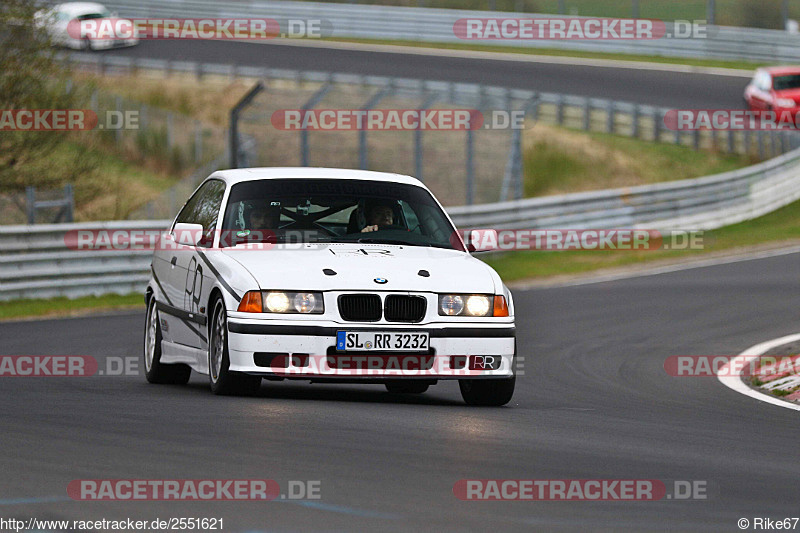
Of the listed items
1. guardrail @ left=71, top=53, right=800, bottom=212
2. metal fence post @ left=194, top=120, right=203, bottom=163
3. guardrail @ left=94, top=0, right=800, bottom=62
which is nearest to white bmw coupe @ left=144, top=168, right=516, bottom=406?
guardrail @ left=71, top=53, right=800, bottom=212

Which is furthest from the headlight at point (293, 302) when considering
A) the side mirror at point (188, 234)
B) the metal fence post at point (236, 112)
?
the metal fence post at point (236, 112)

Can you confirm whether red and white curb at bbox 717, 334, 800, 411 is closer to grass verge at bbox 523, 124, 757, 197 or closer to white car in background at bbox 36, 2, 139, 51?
grass verge at bbox 523, 124, 757, 197

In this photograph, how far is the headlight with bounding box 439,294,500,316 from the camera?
9375 millimetres

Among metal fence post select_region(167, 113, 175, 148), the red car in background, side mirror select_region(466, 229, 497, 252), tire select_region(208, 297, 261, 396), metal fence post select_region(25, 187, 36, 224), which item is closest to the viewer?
tire select_region(208, 297, 261, 396)

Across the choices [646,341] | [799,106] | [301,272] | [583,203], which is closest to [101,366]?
[301,272]

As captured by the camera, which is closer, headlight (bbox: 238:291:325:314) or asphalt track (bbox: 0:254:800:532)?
asphalt track (bbox: 0:254:800:532)

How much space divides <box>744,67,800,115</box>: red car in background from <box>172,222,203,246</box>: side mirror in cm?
2862

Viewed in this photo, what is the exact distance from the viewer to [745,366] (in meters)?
13.5

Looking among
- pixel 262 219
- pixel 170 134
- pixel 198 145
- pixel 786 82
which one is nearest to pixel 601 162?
pixel 786 82

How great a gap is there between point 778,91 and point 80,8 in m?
22.7

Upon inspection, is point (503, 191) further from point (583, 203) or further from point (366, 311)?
point (366, 311)

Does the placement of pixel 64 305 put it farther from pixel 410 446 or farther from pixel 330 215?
pixel 410 446

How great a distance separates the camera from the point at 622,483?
6629 millimetres

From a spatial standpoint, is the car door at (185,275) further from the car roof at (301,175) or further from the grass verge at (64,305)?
the grass verge at (64,305)
